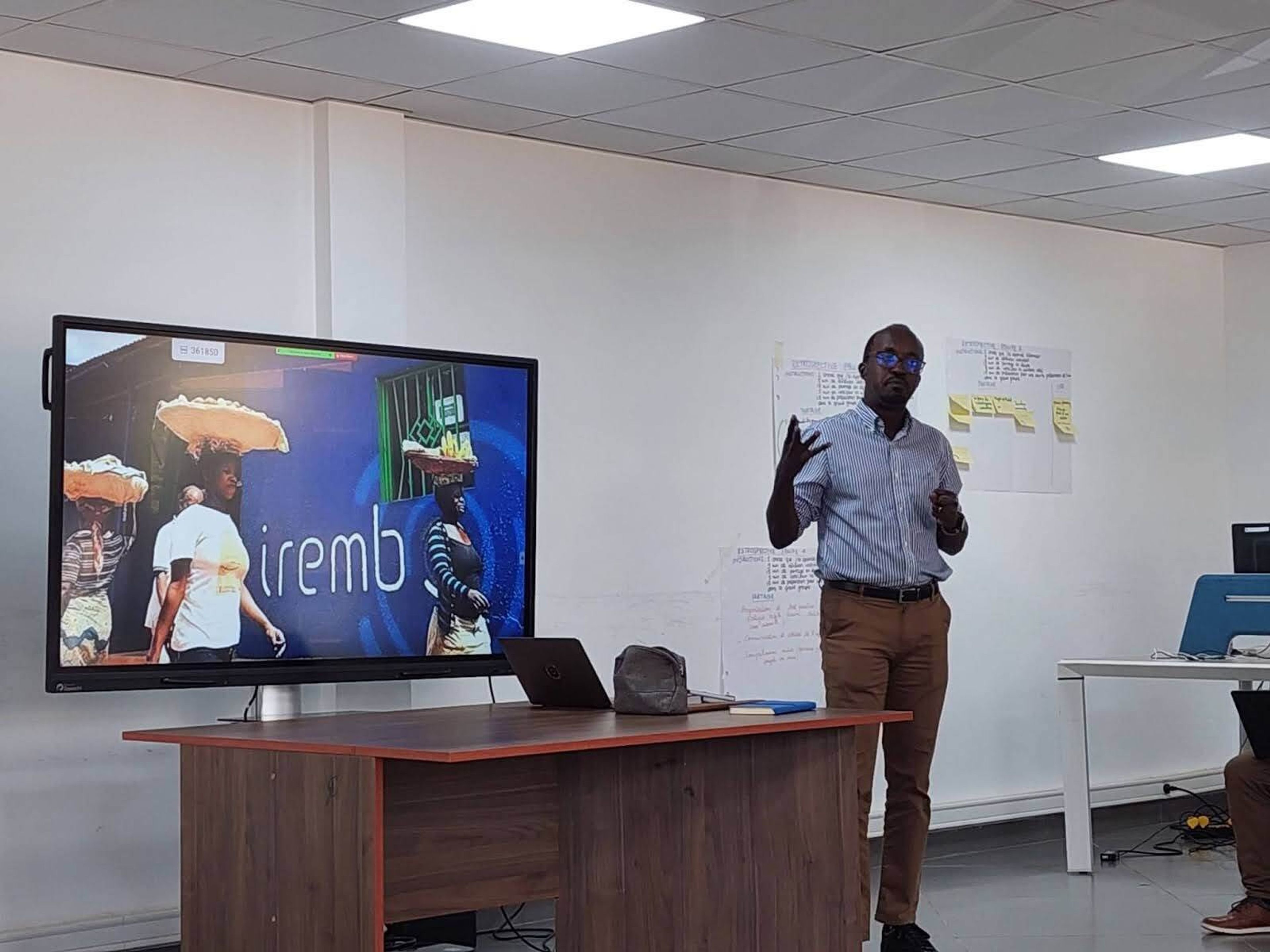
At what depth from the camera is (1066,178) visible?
6766 mm

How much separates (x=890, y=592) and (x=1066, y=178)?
7.93 feet

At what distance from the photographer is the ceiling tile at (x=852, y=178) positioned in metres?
6.53

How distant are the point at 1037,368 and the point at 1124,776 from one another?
Answer: 185 cm

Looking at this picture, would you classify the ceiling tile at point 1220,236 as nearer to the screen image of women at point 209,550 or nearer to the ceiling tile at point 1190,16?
the ceiling tile at point 1190,16

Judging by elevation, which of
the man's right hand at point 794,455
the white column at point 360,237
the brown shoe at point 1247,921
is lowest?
the brown shoe at point 1247,921

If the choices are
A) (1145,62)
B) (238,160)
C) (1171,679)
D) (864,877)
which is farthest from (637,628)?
(1171,679)

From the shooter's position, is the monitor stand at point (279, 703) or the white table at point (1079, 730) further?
the white table at point (1079, 730)

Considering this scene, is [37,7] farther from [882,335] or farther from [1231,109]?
[1231,109]

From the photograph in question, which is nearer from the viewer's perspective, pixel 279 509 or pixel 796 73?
pixel 279 509

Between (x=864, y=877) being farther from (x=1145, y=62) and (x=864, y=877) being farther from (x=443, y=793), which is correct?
(x=1145, y=62)

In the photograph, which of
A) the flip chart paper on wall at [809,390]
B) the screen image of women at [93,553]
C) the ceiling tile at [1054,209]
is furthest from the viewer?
the ceiling tile at [1054,209]

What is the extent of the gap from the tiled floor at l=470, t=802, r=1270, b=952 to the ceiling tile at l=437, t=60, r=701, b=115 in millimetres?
2569

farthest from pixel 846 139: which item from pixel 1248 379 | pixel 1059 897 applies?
pixel 1248 379

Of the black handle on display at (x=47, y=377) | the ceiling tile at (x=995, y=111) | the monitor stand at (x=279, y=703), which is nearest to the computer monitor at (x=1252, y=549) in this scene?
the ceiling tile at (x=995, y=111)
